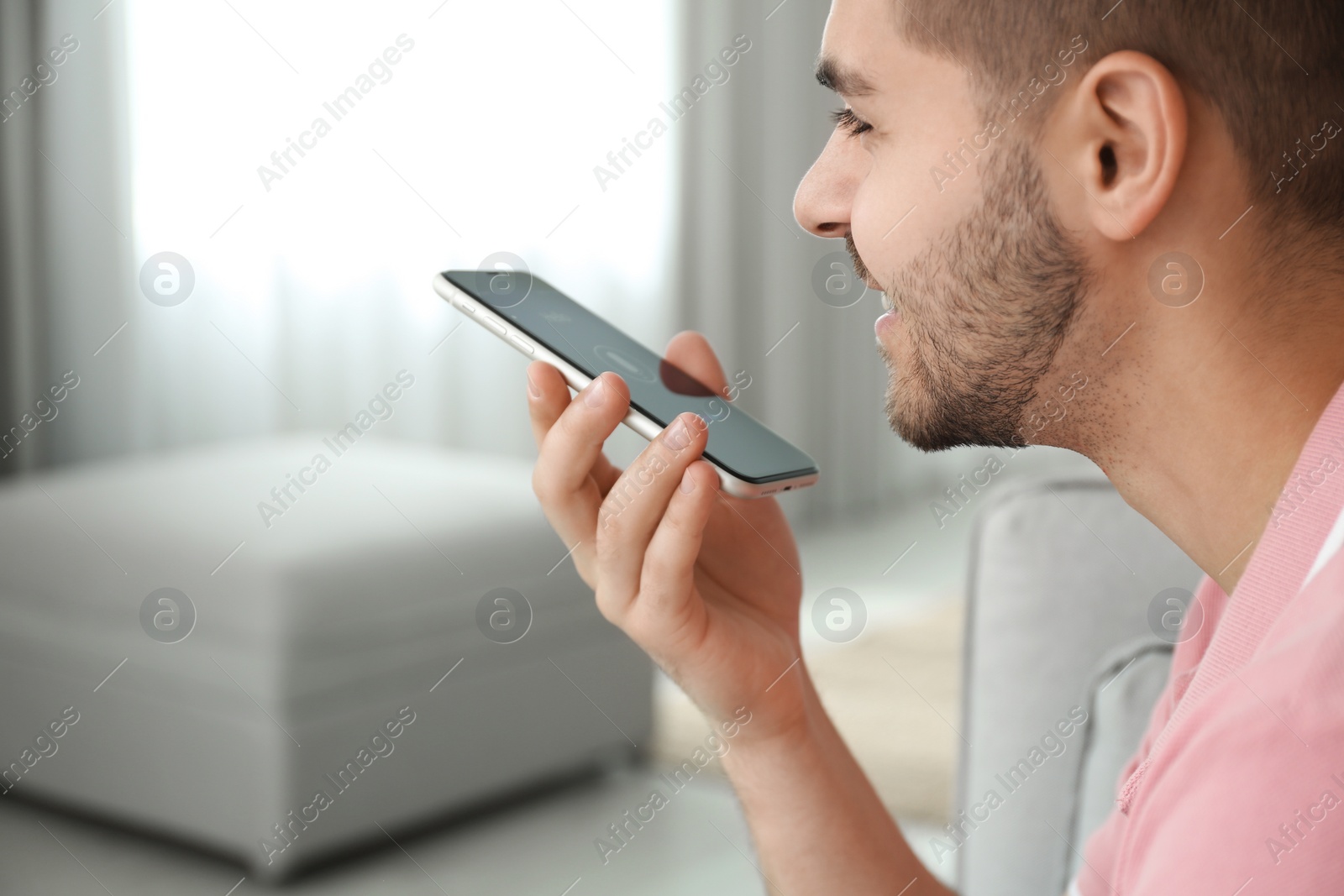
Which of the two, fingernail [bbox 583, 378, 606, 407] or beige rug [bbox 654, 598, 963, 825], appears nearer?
fingernail [bbox 583, 378, 606, 407]

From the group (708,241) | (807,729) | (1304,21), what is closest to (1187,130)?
(1304,21)

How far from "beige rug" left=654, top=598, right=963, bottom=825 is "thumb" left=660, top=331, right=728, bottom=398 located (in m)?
0.87

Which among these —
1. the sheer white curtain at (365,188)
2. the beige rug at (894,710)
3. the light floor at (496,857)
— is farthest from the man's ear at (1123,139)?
the sheer white curtain at (365,188)

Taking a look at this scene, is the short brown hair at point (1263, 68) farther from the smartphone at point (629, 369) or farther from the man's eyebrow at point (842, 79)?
the smartphone at point (629, 369)

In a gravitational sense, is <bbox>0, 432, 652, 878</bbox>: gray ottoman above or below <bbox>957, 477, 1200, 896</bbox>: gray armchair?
below

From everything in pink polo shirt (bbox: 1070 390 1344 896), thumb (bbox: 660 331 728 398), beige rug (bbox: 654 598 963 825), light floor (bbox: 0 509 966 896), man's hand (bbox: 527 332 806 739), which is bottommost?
light floor (bbox: 0 509 966 896)

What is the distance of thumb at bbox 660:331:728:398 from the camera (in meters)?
0.88

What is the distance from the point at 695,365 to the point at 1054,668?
0.34 metres

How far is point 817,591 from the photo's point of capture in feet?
9.93

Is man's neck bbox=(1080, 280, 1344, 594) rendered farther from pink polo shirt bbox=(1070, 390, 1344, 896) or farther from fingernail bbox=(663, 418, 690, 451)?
fingernail bbox=(663, 418, 690, 451)

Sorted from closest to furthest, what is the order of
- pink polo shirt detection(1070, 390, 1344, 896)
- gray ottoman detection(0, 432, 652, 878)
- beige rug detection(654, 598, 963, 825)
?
pink polo shirt detection(1070, 390, 1344, 896)
gray ottoman detection(0, 432, 652, 878)
beige rug detection(654, 598, 963, 825)

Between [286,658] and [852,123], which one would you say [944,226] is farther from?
[286,658]

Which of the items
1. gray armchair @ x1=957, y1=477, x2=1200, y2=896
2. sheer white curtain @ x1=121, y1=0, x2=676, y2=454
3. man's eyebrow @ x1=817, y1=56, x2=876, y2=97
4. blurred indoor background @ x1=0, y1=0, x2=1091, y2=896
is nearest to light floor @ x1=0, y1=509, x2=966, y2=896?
blurred indoor background @ x1=0, y1=0, x2=1091, y2=896

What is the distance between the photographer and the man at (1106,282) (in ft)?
1.97
